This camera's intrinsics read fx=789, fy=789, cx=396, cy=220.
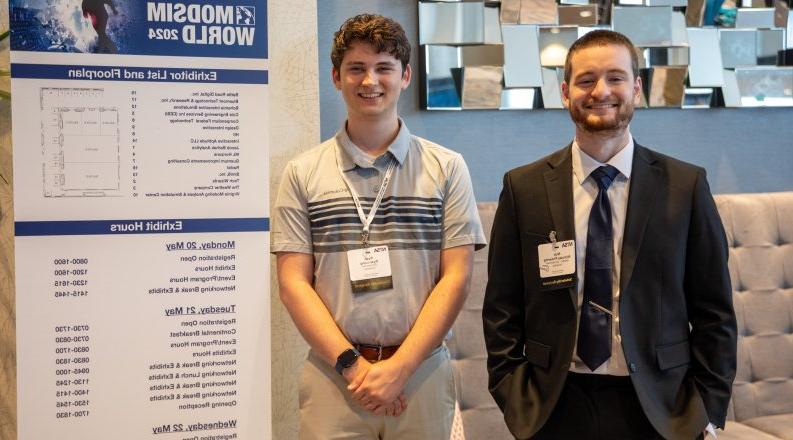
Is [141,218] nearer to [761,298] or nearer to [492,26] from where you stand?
[492,26]

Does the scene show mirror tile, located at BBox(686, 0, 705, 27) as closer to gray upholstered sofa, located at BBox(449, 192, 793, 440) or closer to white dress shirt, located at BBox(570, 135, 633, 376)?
gray upholstered sofa, located at BBox(449, 192, 793, 440)

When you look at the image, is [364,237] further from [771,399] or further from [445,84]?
[771,399]

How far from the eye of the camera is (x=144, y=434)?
249 centimetres

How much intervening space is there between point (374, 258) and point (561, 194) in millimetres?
518

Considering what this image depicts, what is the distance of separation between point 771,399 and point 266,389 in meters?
2.10

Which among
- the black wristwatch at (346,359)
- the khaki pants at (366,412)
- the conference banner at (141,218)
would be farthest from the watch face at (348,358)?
the conference banner at (141,218)

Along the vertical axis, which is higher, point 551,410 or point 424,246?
point 424,246

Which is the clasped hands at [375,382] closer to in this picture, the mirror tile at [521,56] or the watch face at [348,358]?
the watch face at [348,358]

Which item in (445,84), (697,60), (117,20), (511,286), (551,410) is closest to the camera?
(551,410)

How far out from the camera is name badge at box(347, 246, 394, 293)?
2.10m

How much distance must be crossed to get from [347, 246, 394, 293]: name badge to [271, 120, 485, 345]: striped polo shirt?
0.02 meters

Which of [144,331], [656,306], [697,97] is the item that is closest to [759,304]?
[697,97]

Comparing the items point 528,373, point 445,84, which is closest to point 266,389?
point 528,373

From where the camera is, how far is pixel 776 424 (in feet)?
10.2
